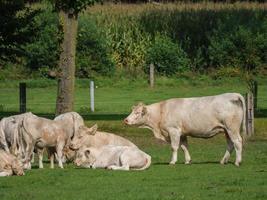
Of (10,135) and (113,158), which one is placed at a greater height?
(10,135)

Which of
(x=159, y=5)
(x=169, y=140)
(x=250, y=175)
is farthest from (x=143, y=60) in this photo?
(x=250, y=175)

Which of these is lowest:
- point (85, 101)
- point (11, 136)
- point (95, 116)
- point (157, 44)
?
point (85, 101)

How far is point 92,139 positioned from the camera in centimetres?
2512

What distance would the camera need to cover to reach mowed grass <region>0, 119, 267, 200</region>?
1894 cm

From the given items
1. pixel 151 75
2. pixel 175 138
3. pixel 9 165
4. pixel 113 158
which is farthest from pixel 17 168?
pixel 151 75

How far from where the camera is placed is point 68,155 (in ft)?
83.8

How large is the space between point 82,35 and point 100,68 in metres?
1.97

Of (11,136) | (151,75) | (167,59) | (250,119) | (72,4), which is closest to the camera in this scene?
(11,136)

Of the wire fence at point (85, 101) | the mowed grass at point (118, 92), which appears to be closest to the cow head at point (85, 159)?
the wire fence at point (85, 101)

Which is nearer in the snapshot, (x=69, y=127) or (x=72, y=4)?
(x=69, y=127)

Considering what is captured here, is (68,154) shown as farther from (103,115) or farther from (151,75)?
(151,75)

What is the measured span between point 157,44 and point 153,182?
131ft

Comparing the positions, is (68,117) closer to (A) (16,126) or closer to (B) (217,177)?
→ (A) (16,126)

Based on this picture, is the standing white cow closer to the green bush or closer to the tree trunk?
the tree trunk
